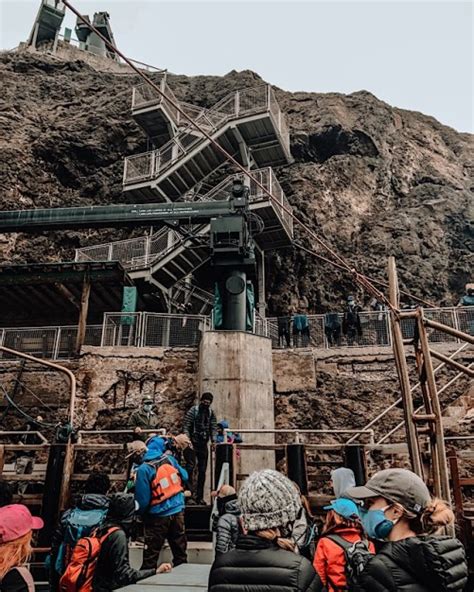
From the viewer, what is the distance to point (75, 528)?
407 centimetres

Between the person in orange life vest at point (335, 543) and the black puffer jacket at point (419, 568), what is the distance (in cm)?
109

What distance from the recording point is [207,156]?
1997 cm

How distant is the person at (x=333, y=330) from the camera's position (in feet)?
50.4

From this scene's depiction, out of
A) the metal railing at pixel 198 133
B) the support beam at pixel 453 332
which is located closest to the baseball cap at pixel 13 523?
the support beam at pixel 453 332

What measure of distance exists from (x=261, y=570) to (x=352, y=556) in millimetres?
1226

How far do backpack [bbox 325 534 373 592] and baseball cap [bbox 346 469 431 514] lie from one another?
547 mm

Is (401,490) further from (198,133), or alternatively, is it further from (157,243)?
(198,133)

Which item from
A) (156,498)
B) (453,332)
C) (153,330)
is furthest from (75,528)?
(153,330)

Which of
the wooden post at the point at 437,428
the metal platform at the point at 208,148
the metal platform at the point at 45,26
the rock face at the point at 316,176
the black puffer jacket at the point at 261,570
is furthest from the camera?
the metal platform at the point at 45,26

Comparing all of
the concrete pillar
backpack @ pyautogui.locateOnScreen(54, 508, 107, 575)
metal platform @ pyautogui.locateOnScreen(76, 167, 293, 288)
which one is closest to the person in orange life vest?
backpack @ pyautogui.locateOnScreen(54, 508, 107, 575)

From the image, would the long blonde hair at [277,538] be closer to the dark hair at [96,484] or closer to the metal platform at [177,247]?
the dark hair at [96,484]

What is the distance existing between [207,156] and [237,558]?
1899 centimetres

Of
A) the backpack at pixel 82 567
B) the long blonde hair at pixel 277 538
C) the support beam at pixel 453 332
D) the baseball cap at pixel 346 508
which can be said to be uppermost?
the support beam at pixel 453 332

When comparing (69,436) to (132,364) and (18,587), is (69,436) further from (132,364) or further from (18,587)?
(18,587)
